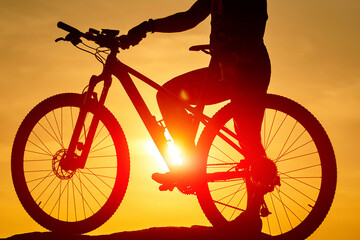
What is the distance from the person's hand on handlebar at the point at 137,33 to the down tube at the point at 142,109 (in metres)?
0.26

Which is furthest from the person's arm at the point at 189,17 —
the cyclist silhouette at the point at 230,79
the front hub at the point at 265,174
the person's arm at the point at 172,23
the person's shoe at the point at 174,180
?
the front hub at the point at 265,174

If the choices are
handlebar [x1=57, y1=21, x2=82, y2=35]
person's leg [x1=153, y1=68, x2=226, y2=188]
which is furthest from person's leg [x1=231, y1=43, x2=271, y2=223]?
handlebar [x1=57, y1=21, x2=82, y2=35]

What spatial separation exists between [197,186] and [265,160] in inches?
28.6

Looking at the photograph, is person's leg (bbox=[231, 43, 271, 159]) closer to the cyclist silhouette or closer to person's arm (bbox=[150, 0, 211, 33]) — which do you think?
the cyclist silhouette

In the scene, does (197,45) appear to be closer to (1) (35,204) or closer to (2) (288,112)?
(2) (288,112)

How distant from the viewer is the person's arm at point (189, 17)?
18.3 feet

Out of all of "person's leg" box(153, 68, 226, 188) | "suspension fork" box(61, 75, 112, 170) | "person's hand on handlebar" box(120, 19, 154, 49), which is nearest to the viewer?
"person's leg" box(153, 68, 226, 188)

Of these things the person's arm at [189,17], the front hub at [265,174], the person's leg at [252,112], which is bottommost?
the front hub at [265,174]

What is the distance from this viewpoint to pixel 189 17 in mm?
5637

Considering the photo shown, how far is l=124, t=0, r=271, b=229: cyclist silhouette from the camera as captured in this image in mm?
5035

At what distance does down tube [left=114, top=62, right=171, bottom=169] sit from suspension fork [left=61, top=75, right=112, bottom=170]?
0.17 metres

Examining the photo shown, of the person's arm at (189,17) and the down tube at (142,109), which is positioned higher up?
the person's arm at (189,17)

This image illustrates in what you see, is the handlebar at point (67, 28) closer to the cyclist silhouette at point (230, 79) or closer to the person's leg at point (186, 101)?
the cyclist silhouette at point (230, 79)

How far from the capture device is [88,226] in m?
5.42
